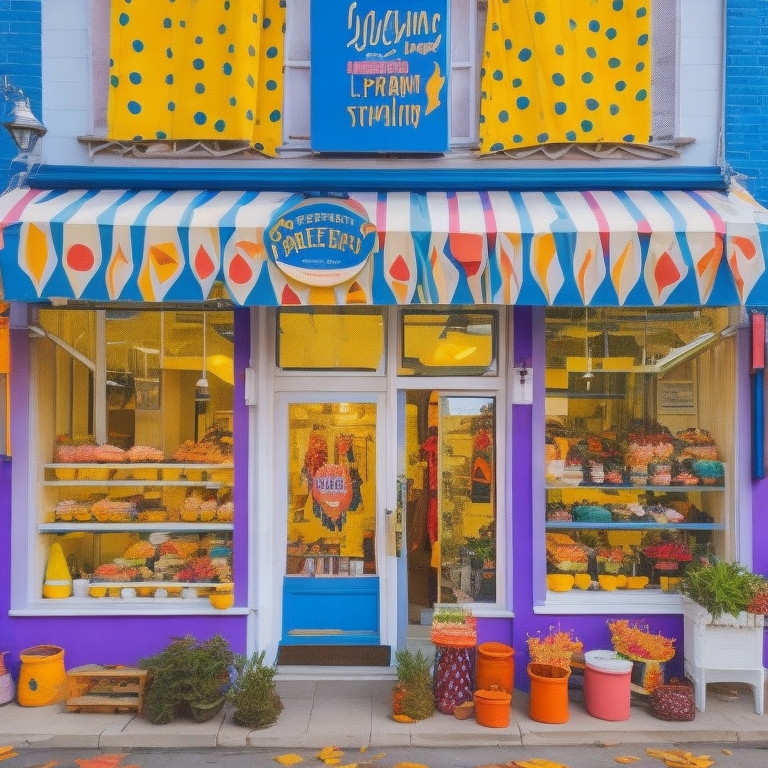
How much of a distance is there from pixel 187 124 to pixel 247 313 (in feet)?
5.50

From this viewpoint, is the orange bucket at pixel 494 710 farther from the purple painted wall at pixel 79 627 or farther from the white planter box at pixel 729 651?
the purple painted wall at pixel 79 627

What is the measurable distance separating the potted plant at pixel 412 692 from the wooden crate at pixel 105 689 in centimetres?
195

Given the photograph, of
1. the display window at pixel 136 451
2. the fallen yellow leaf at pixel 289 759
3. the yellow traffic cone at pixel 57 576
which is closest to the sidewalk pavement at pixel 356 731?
the fallen yellow leaf at pixel 289 759

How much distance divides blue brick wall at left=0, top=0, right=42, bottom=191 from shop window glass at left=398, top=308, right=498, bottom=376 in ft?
12.3

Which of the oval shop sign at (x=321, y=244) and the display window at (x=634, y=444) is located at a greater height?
the oval shop sign at (x=321, y=244)

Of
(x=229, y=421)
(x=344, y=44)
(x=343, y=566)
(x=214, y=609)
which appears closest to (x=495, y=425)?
(x=343, y=566)

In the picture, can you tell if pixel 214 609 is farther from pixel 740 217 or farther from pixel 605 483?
pixel 740 217

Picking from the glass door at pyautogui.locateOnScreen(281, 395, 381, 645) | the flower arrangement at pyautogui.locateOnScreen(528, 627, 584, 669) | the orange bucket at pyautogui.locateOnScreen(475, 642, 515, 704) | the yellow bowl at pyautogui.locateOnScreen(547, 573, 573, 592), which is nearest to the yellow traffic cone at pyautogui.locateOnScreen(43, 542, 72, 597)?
the glass door at pyautogui.locateOnScreen(281, 395, 381, 645)

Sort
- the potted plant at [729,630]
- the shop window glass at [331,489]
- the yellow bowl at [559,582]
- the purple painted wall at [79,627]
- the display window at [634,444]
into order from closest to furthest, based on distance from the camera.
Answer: the potted plant at [729,630], the purple painted wall at [79,627], the yellow bowl at [559,582], the display window at [634,444], the shop window glass at [331,489]

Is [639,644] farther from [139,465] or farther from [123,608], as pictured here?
[139,465]

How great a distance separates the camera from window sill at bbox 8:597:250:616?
22.3 feet

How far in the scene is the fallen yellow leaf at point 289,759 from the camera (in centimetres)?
555

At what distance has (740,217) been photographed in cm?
609

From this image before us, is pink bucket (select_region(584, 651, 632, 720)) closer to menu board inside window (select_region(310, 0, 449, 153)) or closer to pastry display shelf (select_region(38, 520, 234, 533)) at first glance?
pastry display shelf (select_region(38, 520, 234, 533))
